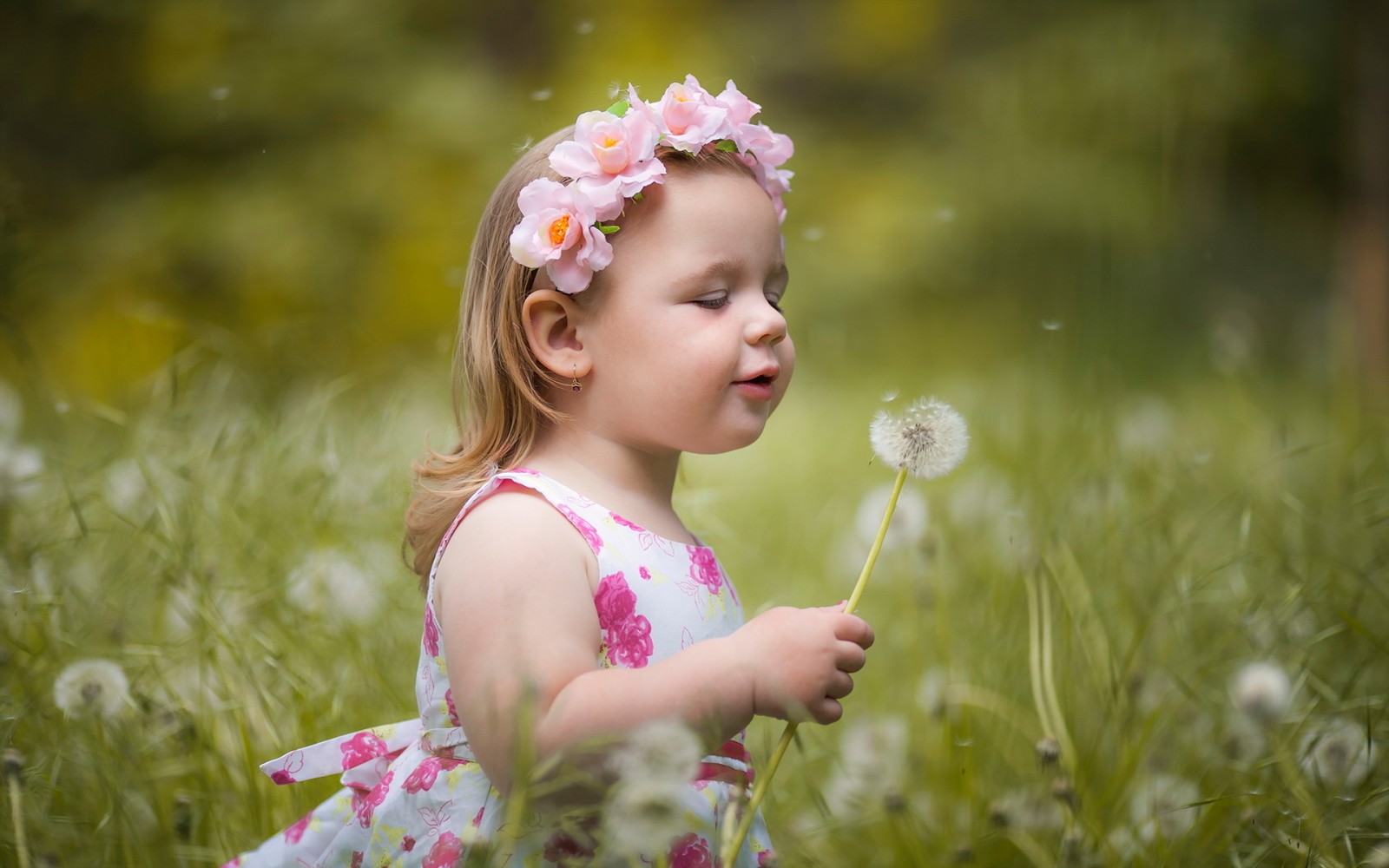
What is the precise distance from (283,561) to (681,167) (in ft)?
3.09

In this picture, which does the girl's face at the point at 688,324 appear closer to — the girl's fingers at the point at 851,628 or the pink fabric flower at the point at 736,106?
the pink fabric flower at the point at 736,106

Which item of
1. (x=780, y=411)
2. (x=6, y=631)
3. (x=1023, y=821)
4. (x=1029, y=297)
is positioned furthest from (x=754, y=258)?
(x=780, y=411)

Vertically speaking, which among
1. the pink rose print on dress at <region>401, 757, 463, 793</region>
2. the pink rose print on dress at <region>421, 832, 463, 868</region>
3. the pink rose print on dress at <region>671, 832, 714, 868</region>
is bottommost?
the pink rose print on dress at <region>671, 832, 714, 868</region>

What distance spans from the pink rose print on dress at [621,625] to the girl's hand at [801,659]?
99 mm

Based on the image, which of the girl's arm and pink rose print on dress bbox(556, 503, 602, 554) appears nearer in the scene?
the girl's arm

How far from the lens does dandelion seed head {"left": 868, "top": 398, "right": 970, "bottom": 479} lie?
2.47 feet

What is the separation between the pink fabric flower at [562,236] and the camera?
83cm

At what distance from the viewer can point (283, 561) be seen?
149 centimetres

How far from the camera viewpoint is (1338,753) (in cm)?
102

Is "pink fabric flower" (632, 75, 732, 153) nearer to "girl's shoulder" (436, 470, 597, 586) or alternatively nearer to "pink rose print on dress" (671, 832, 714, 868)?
"girl's shoulder" (436, 470, 597, 586)

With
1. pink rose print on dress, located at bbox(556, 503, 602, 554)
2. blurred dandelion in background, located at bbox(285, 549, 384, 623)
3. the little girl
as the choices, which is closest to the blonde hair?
the little girl

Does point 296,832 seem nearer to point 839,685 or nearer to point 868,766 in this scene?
point 839,685

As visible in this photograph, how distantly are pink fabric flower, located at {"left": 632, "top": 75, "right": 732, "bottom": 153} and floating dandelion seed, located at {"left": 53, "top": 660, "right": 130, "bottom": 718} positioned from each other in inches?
29.6

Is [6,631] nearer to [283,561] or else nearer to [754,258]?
[283,561]
